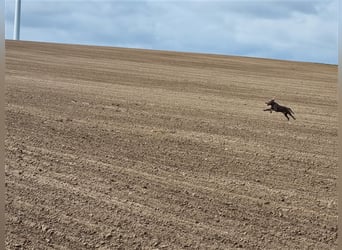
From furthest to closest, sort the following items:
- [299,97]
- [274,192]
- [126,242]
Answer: [299,97]
[274,192]
[126,242]

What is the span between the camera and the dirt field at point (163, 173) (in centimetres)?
372

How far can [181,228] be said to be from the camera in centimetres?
377

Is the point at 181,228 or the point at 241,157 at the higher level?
the point at 241,157

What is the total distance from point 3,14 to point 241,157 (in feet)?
12.4

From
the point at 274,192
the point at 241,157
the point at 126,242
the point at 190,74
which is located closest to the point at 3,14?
the point at 126,242

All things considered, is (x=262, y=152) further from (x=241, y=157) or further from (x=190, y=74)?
(x=190, y=74)

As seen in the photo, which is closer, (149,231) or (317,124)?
(149,231)

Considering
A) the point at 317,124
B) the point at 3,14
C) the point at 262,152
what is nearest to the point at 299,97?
the point at 317,124

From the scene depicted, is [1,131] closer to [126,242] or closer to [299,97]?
[126,242]

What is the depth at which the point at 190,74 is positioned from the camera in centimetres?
1357

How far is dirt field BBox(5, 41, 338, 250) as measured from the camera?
372 cm

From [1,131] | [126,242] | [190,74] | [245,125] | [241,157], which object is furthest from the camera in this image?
[190,74]

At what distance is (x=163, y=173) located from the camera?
4.76 m

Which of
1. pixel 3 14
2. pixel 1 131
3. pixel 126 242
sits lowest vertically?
pixel 126 242
